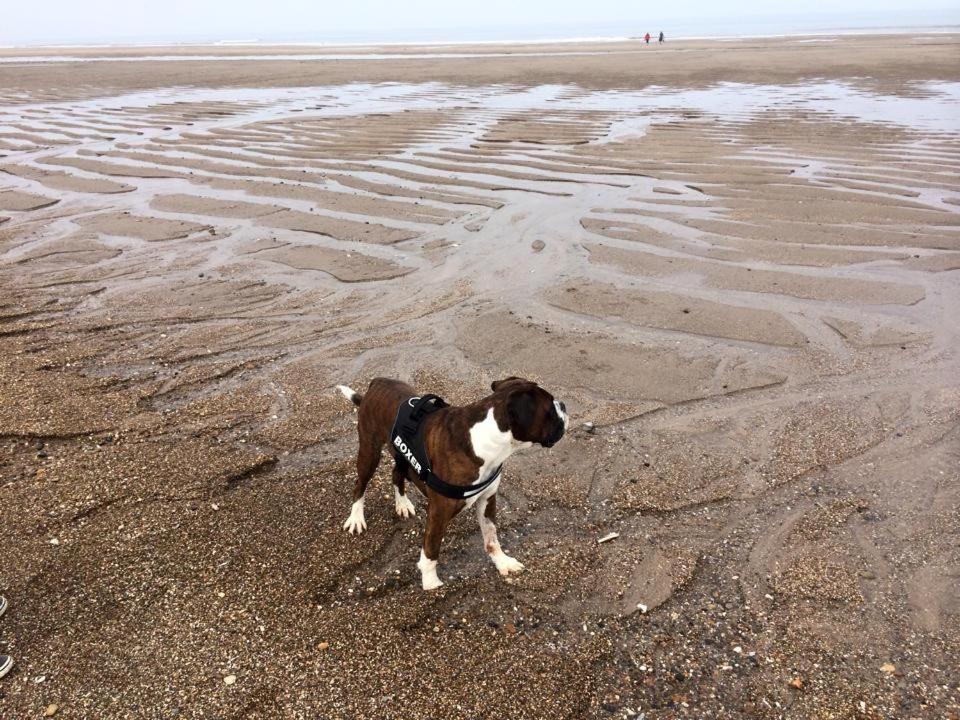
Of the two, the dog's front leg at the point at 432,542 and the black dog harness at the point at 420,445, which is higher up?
the black dog harness at the point at 420,445

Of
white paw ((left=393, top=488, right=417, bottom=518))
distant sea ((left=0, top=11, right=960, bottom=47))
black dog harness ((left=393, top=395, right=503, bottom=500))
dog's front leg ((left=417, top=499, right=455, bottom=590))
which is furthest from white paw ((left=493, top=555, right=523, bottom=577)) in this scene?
distant sea ((left=0, top=11, right=960, bottom=47))

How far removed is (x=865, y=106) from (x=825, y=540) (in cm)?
2449

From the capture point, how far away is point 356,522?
15.9ft

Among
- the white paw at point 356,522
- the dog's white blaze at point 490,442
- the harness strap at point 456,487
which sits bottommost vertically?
the white paw at point 356,522

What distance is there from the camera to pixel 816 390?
6648mm

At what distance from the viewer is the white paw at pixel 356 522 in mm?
4836

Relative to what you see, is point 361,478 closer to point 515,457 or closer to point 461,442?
point 461,442

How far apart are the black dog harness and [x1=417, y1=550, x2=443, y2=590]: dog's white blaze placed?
22.7 inches

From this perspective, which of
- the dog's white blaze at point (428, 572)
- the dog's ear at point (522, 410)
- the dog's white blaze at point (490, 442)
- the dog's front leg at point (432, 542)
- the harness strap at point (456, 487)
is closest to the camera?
the dog's ear at point (522, 410)

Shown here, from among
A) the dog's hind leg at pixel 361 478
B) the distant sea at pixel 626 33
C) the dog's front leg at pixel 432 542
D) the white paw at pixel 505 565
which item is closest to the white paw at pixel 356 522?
the dog's hind leg at pixel 361 478

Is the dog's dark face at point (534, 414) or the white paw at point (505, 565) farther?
the white paw at point (505, 565)

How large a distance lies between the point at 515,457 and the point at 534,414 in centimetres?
223

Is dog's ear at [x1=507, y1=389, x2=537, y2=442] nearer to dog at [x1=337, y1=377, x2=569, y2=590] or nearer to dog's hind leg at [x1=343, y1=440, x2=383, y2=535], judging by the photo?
dog at [x1=337, y1=377, x2=569, y2=590]

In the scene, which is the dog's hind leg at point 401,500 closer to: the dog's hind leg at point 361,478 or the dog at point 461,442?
the dog at point 461,442
